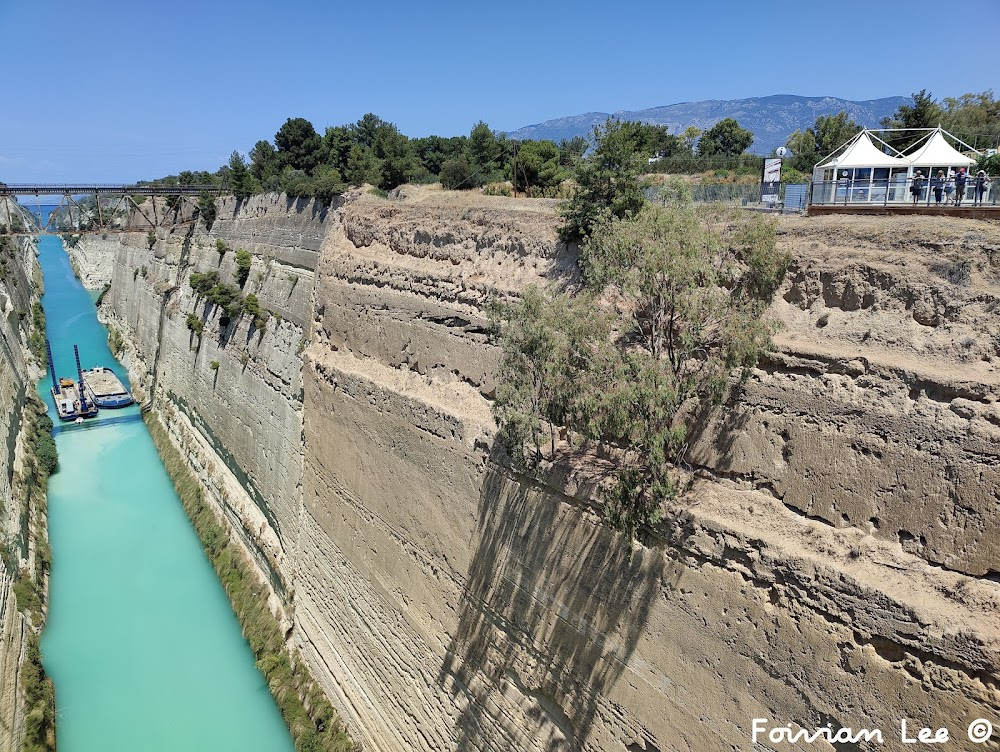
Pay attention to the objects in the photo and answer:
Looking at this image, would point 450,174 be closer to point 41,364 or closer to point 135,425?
point 135,425

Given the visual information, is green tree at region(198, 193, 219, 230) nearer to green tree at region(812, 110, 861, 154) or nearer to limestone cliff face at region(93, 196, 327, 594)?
limestone cliff face at region(93, 196, 327, 594)

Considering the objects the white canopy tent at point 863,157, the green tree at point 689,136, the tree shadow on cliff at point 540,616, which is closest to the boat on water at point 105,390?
the tree shadow on cliff at point 540,616

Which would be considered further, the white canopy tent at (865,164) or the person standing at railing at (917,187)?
the white canopy tent at (865,164)

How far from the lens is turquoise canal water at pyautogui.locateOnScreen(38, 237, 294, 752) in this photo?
35.2 ft

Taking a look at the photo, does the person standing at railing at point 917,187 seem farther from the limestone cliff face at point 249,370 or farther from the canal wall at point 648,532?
the limestone cliff face at point 249,370

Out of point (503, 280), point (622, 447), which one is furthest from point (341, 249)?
point (622, 447)

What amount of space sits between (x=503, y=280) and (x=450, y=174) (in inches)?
275

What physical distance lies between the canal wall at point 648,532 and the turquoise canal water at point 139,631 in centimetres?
154

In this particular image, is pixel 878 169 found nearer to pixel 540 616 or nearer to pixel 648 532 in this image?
pixel 648 532

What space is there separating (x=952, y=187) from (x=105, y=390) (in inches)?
999

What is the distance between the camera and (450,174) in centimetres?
1467

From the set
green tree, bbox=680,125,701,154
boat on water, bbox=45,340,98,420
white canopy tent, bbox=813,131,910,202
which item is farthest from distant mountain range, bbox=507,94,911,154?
white canopy tent, bbox=813,131,910,202

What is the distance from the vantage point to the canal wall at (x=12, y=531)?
32.2ft

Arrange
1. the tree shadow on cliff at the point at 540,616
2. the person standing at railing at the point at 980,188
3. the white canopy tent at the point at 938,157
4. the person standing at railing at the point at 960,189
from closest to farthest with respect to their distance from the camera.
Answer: the tree shadow on cliff at the point at 540,616, the person standing at railing at the point at 980,188, the person standing at railing at the point at 960,189, the white canopy tent at the point at 938,157
